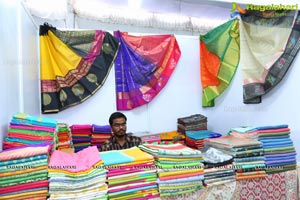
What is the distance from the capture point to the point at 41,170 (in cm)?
95

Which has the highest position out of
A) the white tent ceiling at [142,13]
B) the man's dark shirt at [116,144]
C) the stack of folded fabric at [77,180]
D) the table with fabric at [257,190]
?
the white tent ceiling at [142,13]

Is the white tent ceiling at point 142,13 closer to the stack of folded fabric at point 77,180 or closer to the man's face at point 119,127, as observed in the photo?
the man's face at point 119,127

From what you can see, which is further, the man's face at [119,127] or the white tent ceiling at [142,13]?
the white tent ceiling at [142,13]

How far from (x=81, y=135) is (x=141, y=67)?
1102 mm

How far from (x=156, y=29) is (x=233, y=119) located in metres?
1.96

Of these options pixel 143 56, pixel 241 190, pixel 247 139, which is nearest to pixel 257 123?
pixel 247 139

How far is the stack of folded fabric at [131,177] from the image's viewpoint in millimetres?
976

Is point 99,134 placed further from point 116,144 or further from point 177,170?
point 177,170

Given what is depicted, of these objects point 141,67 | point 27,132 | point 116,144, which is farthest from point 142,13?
point 27,132

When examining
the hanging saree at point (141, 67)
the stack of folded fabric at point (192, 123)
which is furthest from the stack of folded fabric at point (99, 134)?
the stack of folded fabric at point (192, 123)

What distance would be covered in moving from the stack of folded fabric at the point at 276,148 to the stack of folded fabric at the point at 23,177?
1.09m

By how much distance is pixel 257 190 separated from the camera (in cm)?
124

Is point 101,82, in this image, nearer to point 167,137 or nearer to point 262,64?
point 167,137

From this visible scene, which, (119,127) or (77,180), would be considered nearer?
(77,180)
